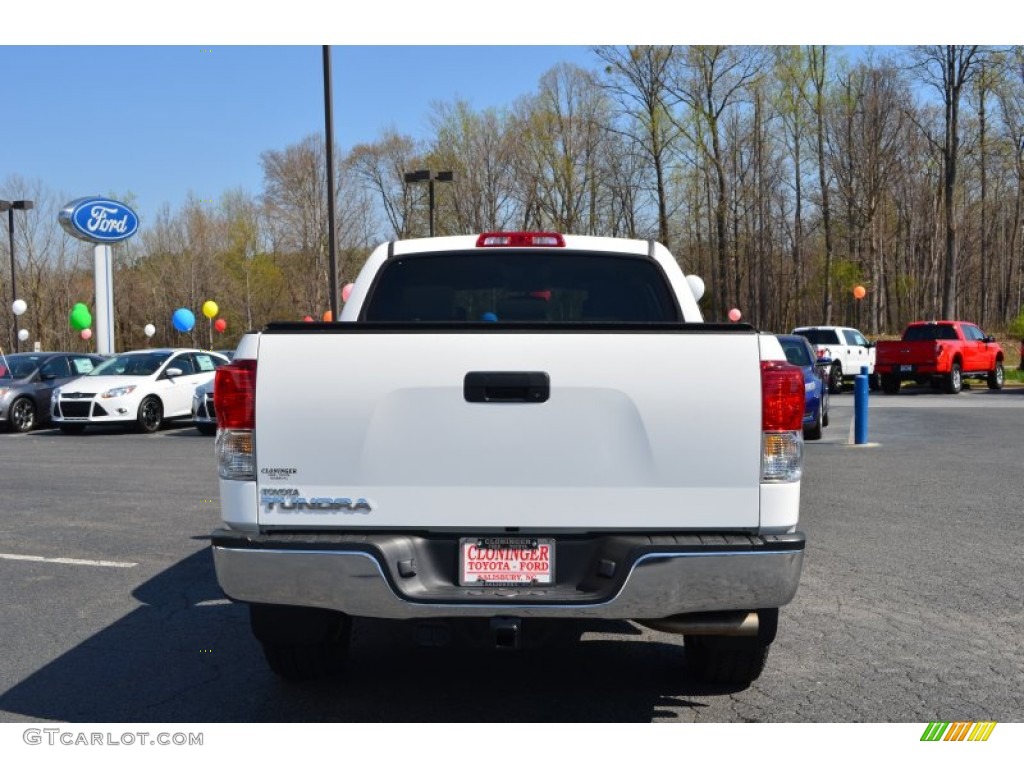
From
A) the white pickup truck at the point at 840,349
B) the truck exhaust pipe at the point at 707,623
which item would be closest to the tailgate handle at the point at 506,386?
the truck exhaust pipe at the point at 707,623

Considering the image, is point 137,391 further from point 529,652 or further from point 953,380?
point 953,380

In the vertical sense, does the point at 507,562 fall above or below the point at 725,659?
above

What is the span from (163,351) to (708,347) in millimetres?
19401

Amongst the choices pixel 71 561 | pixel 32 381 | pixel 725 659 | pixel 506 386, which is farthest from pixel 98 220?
pixel 506 386

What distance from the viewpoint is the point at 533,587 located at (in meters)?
3.87

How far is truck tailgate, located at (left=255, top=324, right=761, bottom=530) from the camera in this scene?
381 centimetres

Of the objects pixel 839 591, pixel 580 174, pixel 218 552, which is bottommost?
pixel 839 591

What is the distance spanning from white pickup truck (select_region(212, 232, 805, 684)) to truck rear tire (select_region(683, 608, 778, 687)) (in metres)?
0.82

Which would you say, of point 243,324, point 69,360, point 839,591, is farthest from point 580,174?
point 839,591

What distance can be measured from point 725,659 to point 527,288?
2.17 metres

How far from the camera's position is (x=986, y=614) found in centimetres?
620

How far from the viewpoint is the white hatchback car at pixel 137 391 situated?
66.0 feet
